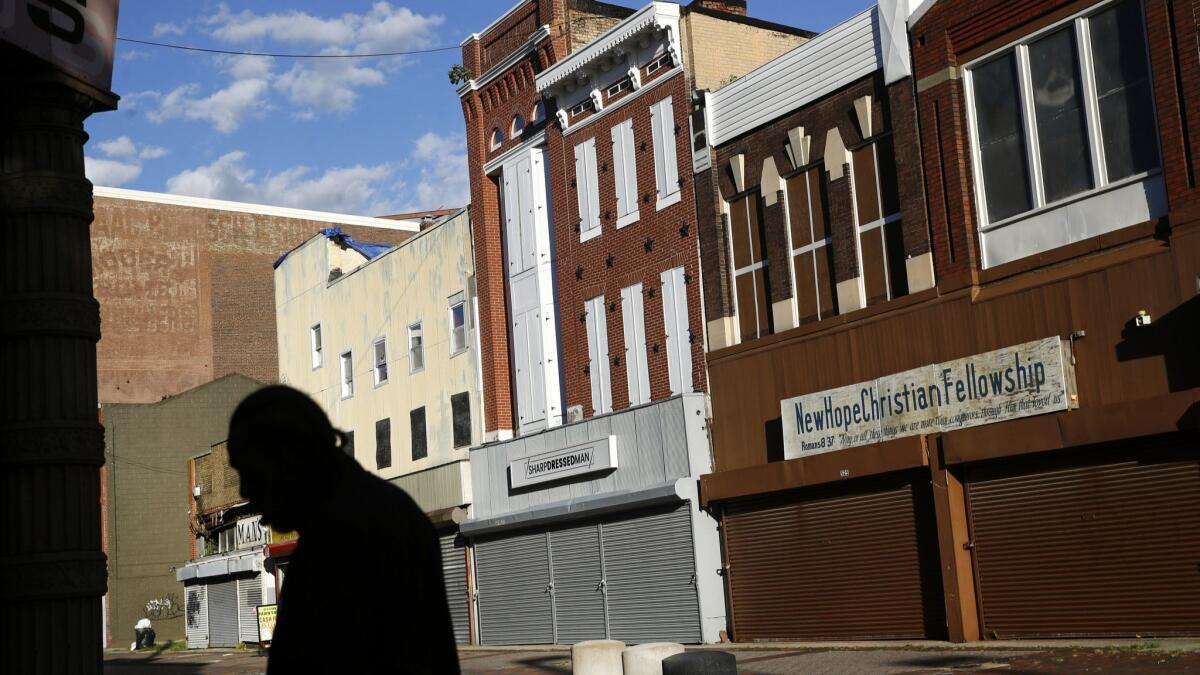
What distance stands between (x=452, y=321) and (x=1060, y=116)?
60.4 ft

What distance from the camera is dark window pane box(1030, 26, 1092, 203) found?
64.5 ft

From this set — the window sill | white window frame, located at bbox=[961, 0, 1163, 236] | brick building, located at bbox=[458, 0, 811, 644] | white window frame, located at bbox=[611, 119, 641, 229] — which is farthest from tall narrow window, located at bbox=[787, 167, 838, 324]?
white window frame, located at bbox=[611, 119, 641, 229]

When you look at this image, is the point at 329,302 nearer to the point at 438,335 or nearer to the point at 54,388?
the point at 438,335

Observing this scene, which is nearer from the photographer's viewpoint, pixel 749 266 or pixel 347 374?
pixel 749 266

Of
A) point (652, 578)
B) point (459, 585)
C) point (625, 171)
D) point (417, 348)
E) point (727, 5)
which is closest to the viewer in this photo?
point (652, 578)

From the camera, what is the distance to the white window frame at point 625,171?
95.9 feet

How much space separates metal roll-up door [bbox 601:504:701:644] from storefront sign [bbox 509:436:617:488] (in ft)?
4.38

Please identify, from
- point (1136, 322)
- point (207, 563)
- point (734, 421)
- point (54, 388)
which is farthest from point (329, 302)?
point (54, 388)

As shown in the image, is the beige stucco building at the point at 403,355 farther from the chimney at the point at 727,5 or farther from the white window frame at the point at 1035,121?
the white window frame at the point at 1035,121

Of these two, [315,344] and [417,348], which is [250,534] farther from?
[417,348]

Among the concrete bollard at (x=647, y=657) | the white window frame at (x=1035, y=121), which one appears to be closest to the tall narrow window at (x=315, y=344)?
the white window frame at (x=1035, y=121)

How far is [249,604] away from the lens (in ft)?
144

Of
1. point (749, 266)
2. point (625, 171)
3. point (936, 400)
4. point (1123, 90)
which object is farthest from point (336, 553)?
point (625, 171)

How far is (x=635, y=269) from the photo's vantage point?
2912 centimetres
